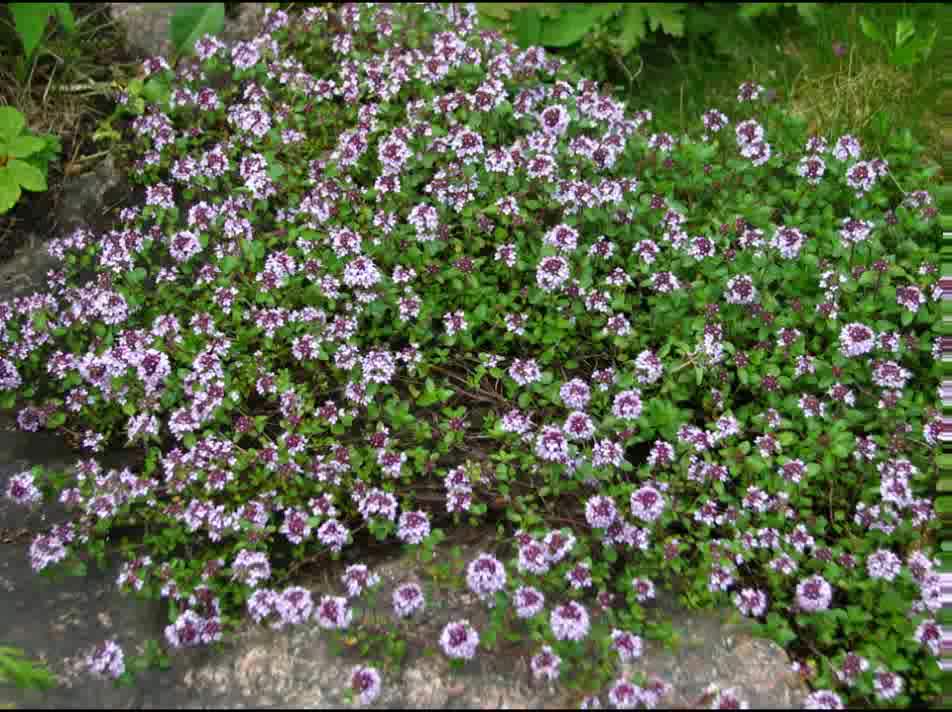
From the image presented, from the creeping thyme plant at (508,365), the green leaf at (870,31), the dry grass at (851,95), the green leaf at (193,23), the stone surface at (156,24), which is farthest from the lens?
the stone surface at (156,24)

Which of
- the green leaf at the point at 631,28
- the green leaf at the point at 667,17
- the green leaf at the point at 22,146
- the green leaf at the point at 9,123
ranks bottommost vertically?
the green leaf at the point at 22,146

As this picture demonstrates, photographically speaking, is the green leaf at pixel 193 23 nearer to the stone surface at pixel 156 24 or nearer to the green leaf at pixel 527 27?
the stone surface at pixel 156 24

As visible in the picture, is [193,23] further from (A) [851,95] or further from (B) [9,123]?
(A) [851,95]

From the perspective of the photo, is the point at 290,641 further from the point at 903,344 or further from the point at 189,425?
the point at 903,344

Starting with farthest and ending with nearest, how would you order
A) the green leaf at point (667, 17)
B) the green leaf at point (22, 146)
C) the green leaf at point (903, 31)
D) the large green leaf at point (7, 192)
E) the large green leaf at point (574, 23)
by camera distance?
the green leaf at point (667, 17) → the large green leaf at point (574, 23) → the green leaf at point (903, 31) → the green leaf at point (22, 146) → the large green leaf at point (7, 192)

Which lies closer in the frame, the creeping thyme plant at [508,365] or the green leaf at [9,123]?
the creeping thyme plant at [508,365]

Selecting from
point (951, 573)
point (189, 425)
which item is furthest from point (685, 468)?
point (189, 425)

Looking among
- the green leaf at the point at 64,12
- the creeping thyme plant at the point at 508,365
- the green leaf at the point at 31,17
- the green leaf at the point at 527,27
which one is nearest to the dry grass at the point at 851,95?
the creeping thyme plant at the point at 508,365
